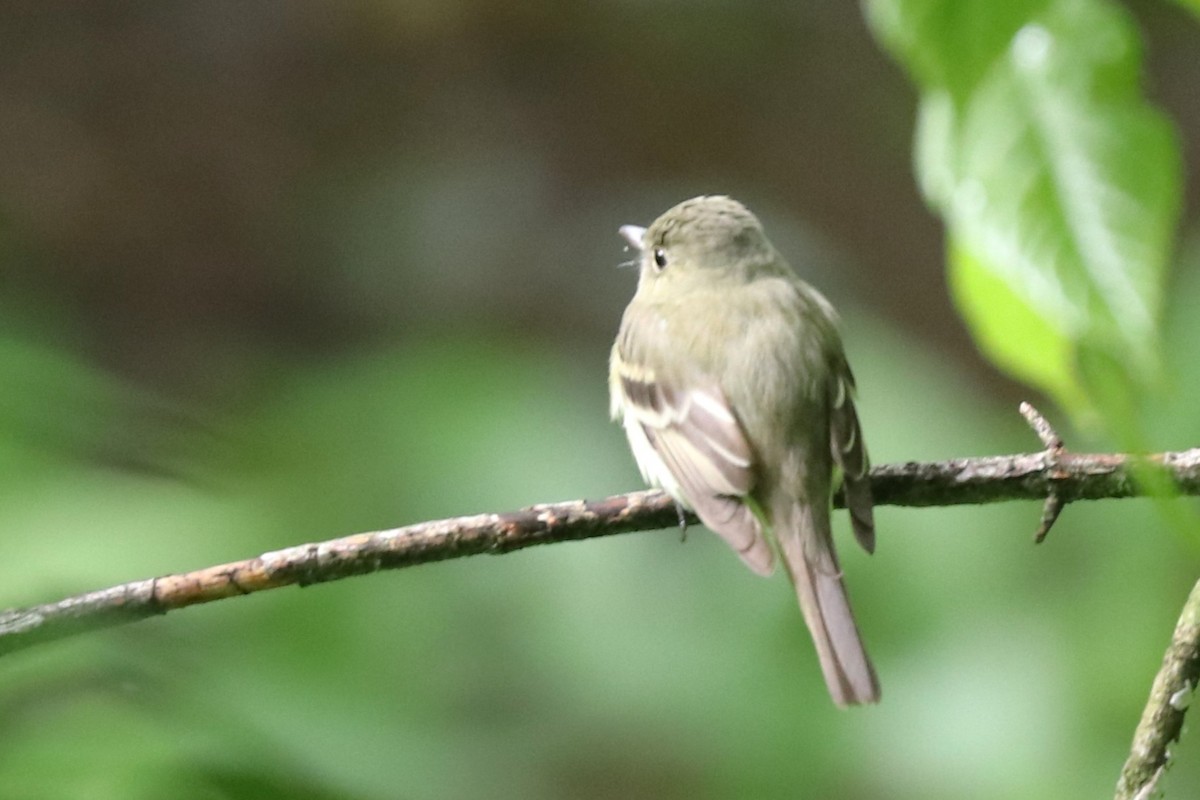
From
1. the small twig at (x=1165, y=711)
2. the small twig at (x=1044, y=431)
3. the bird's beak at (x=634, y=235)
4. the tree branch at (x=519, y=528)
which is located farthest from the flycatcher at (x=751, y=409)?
the small twig at (x=1165, y=711)

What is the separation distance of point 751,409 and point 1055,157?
1.76 meters

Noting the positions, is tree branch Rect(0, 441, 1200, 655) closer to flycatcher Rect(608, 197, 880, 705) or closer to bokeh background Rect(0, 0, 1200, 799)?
bokeh background Rect(0, 0, 1200, 799)

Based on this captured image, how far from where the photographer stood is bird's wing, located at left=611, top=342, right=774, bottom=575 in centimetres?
221

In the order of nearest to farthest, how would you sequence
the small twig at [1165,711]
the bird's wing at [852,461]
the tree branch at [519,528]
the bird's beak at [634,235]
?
the small twig at [1165,711], the tree branch at [519,528], the bird's wing at [852,461], the bird's beak at [634,235]

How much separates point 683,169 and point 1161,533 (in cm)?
405

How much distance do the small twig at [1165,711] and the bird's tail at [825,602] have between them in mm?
695

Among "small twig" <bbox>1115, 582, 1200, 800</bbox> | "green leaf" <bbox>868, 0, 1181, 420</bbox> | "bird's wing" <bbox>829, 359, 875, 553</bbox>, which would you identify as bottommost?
"small twig" <bbox>1115, 582, 1200, 800</bbox>

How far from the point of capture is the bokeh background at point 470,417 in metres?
1.48

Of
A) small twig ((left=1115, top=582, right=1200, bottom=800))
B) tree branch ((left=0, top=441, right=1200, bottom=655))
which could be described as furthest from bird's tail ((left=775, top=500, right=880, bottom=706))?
small twig ((left=1115, top=582, right=1200, bottom=800))

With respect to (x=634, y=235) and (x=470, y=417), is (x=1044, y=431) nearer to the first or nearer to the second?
(x=470, y=417)

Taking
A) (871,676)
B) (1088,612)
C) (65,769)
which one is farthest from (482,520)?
(1088,612)

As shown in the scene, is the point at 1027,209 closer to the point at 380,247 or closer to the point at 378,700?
the point at 378,700

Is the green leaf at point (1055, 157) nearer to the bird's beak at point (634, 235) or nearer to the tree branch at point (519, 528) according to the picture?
the tree branch at point (519, 528)

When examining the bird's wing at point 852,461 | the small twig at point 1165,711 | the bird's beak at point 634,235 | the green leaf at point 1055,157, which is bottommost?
the small twig at point 1165,711
